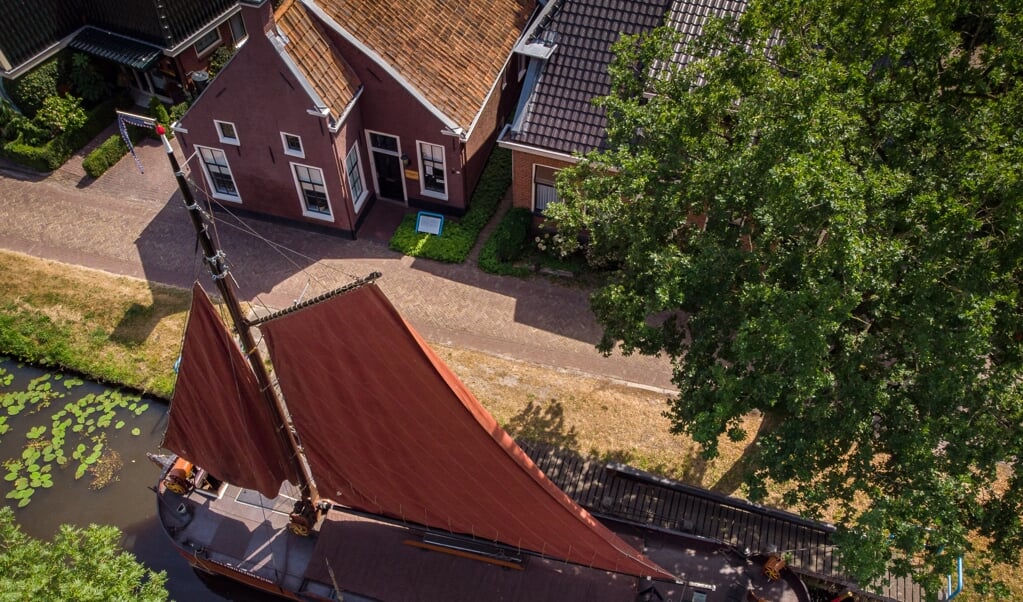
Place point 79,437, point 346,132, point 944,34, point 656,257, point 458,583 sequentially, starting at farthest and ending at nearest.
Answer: point 346,132 < point 79,437 < point 458,583 < point 656,257 < point 944,34

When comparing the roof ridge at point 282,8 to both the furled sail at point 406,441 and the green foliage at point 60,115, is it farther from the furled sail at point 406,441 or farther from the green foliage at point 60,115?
the green foliage at point 60,115

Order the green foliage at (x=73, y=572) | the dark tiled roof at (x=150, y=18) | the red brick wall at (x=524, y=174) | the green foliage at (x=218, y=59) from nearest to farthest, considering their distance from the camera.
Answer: the green foliage at (x=73, y=572) → the red brick wall at (x=524, y=174) → the dark tiled roof at (x=150, y=18) → the green foliage at (x=218, y=59)

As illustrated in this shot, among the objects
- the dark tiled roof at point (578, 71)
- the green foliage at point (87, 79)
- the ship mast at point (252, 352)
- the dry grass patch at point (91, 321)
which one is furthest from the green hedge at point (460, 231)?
the green foliage at point (87, 79)

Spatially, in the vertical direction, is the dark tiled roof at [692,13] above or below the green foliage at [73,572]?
above

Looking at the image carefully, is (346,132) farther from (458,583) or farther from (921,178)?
(921,178)

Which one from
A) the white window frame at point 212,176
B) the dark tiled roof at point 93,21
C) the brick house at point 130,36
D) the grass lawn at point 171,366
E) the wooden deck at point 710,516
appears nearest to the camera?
the wooden deck at point 710,516

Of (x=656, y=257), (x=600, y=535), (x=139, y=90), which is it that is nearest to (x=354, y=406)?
(x=600, y=535)

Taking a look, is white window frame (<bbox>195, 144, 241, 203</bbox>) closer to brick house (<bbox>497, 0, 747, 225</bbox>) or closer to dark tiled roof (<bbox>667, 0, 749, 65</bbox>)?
brick house (<bbox>497, 0, 747, 225</bbox>)
